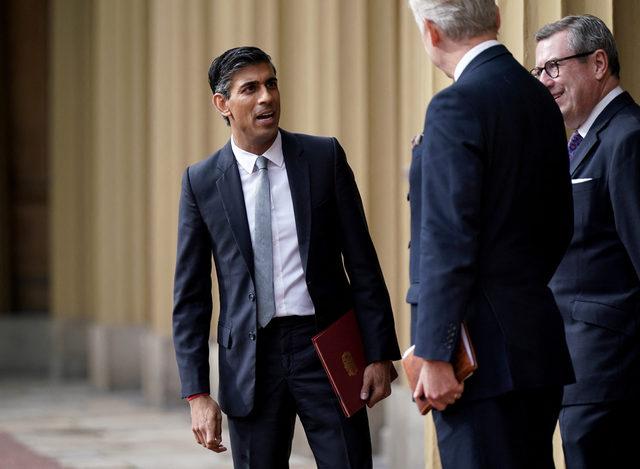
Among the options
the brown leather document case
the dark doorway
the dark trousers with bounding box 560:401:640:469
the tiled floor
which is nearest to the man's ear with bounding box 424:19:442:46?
the brown leather document case

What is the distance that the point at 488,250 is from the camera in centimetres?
305

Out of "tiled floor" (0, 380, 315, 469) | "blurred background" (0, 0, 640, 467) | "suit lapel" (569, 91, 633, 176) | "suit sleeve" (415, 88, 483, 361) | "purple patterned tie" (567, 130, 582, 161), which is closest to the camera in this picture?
"suit sleeve" (415, 88, 483, 361)

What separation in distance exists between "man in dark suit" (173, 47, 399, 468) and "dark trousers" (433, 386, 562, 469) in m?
0.74

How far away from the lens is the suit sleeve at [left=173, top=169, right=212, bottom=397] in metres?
3.92

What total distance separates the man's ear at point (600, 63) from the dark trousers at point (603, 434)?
102cm

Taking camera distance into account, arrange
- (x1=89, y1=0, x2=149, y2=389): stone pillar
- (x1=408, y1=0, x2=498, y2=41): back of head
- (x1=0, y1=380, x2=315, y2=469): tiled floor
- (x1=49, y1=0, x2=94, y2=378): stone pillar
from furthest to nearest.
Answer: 1. (x1=49, y1=0, x2=94, y2=378): stone pillar
2. (x1=89, y1=0, x2=149, y2=389): stone pillar
3. (x1=0, y1=380, x2=315, y2=469): tiled floor
4. (x1=408, y1=0, x2=498, y2=41): back of head

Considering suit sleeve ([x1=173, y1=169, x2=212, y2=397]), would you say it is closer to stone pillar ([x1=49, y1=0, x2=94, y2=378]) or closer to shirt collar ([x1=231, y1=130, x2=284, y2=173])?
shirt collar ([x1=231, y1=130, x2=284, y2=173])

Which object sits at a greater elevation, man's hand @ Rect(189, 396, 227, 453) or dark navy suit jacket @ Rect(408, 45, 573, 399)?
dark navy suit jacket @ Rect(408, 45, 573, 399)

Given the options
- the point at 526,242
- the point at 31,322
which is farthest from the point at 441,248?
the point at 31,322

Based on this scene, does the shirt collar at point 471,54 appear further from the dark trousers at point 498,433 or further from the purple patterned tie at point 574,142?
the purple patterned tie at point 574,142

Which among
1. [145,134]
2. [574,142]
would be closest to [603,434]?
[574,142]

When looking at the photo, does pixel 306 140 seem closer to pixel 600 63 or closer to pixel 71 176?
pixel 600 63

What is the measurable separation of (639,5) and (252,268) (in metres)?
2.03

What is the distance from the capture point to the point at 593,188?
12.5ft
